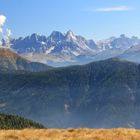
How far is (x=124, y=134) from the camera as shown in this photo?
53250 mm

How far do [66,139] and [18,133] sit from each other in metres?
8.16

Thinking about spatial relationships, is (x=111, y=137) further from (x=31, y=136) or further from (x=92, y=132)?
(x=31, y=136)

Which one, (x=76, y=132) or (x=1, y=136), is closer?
(x=1, y=136)

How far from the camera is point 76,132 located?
2217 inches

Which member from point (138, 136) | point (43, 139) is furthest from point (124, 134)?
point (43, 139)

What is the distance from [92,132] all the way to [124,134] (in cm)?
464

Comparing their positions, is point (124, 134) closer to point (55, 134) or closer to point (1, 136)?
point (55, 134)

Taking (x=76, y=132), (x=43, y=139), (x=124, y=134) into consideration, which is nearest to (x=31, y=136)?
(x=43, y=139)

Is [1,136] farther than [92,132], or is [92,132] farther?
[92,132]

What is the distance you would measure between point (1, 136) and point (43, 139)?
5.95 meters

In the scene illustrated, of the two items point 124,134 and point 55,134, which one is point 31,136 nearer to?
point 55,134

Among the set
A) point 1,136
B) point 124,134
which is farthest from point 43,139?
point 124,134

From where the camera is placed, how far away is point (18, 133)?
55219 millimetres

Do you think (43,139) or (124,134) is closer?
(43,139)
